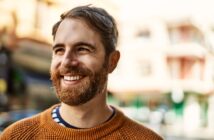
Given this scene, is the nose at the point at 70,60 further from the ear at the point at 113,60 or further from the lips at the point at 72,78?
the ear at the point at 113,60

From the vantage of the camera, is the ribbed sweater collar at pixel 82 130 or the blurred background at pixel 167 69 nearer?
the ribbed sweater collar at pixel 82 130

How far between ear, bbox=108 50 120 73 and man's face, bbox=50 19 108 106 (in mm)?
101

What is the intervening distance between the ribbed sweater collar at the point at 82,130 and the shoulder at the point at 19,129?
0.14 feet

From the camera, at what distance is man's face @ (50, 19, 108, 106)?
6.69 ft

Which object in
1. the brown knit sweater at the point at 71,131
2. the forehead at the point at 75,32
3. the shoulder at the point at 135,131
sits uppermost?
the forehead at the point at 75,32

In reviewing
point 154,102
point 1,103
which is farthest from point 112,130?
point 154,102

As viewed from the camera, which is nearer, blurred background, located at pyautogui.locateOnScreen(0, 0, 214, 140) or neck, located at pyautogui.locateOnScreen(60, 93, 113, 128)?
neck, located at pyautogui.locateOnScreen(60, 93, 113, 128)

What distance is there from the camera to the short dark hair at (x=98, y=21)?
6.87ft

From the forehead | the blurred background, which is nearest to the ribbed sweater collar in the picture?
the forehead

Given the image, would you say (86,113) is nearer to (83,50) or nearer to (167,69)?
(83,50)

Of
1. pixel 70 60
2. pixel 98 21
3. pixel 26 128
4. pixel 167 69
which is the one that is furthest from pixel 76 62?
pixel 167 69

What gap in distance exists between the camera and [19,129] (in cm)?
216

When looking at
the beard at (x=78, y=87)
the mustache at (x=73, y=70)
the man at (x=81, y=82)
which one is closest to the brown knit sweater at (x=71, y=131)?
the man at (x=81, y=82)

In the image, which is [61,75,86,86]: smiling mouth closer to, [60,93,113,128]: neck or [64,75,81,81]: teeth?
[64,75,81,81]: teeth
